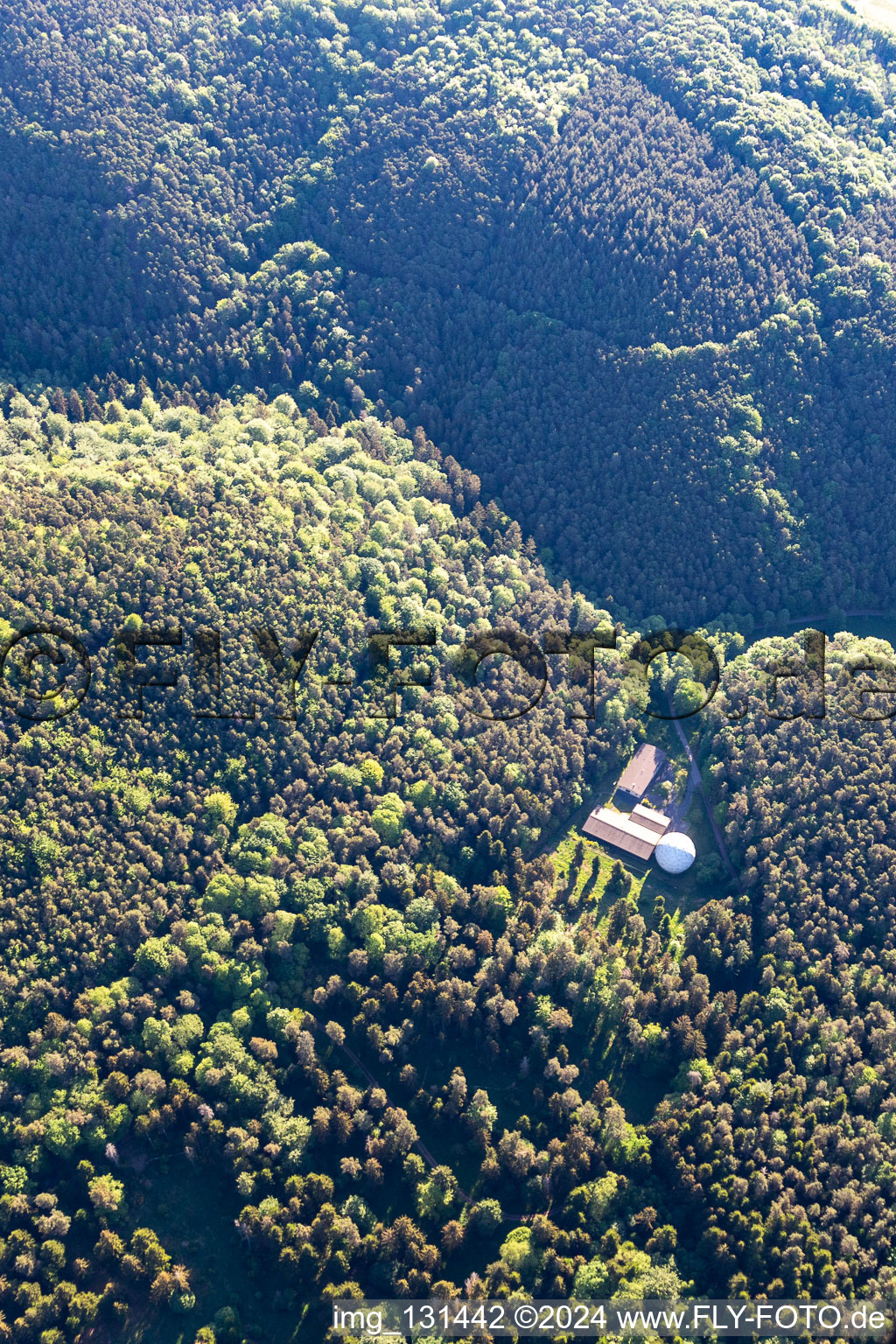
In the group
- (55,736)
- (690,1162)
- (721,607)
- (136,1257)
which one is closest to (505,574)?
(721,607)

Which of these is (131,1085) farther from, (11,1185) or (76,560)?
(76,560)

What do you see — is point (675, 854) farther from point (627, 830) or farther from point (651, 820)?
point (627, 830)

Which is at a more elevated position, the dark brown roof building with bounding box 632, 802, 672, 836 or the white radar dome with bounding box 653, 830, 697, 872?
the dark brown roof building with bounding box 632, 802, 672, 836

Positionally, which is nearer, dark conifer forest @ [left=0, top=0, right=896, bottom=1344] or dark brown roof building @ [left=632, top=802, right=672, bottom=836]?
Result: dark conifer forest @ [left=0, top=0, right=896, bottom=1344]

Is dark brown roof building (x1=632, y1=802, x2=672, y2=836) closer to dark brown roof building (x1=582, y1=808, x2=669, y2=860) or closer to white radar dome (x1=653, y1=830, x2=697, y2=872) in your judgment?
dark brown roof building (x1=582, y1=808, x2=669, y2=860)

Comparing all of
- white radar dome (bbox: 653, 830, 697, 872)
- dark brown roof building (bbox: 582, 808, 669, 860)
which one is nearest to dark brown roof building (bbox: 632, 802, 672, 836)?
dark brown roof building (bbox: 582, 808, 669, 860)

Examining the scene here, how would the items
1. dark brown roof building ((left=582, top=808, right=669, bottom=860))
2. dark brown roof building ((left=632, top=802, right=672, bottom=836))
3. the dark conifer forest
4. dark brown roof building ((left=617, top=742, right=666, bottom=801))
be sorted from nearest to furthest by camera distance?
the dark conifer forest, dark brown roof building ((left=582, top=808, right=669, bottom=860)), dark brown roof building ((left=632, top=802, right=672, bottom=836)), dark brown roof building ((left=617, top=742, right=666, bottom=801))
